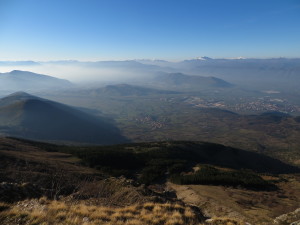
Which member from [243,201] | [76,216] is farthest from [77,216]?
[243,201]

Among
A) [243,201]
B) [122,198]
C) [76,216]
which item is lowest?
[243,201]

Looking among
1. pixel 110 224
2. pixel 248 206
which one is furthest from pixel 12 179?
pixel 248 206

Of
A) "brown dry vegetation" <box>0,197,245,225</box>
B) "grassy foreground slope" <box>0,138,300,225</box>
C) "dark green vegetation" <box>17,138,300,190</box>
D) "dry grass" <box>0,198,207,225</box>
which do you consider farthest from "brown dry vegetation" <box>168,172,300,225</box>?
"dry grass" <box>0,198,207,225</box>

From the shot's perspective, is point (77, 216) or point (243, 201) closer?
point (77, 216)

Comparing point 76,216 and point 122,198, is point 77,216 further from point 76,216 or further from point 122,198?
point 122,198

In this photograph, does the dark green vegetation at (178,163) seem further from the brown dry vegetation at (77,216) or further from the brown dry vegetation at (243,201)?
the brown dry vegetation at (77,216)

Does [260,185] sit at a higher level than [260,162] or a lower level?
higher

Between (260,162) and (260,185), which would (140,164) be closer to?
(260,185)

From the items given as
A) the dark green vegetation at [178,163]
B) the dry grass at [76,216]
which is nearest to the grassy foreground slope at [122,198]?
the dry grass at [76,216]
